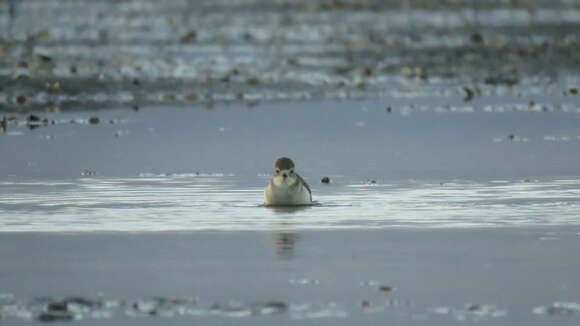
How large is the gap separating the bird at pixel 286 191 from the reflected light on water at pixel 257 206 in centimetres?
10

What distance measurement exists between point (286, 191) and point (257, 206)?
0.39 metres

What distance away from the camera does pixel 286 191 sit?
1680 cm

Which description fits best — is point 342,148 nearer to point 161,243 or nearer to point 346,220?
point 346,220

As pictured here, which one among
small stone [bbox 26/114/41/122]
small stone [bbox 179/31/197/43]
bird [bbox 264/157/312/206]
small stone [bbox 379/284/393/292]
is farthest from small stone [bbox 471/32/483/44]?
small stone [bbox 379/284/393/292]

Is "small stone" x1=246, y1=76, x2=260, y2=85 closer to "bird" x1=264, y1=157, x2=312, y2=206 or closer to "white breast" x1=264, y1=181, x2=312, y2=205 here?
"bird" x1=264, y1=157, x2=312, y2=206

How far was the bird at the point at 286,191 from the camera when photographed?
16828 mm

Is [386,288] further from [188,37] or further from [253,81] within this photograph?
[188,37]

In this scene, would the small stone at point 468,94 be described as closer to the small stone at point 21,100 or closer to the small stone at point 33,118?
the small stone at point 21,100

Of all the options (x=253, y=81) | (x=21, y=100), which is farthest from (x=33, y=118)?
(x=253, y=81)

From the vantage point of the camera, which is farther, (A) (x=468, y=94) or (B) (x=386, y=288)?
(A) (x=468, y=94)

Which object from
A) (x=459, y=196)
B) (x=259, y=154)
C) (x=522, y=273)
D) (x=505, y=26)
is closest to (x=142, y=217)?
(x=459, y=196)

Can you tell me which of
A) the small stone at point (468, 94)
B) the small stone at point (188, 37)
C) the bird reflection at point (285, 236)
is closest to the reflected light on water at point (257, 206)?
the bird reflection at point (285, 236)

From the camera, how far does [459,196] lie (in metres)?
17.5

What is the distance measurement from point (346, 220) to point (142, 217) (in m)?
1.75
